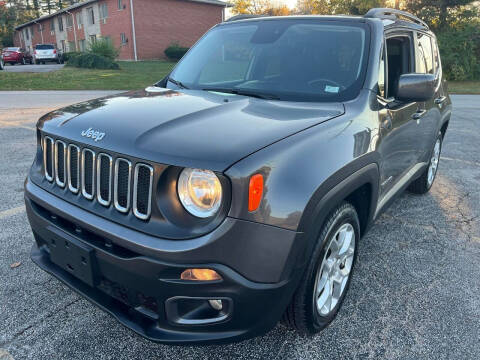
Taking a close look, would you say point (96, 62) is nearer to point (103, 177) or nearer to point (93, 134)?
point (93, 134)

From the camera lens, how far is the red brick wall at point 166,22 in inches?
1313

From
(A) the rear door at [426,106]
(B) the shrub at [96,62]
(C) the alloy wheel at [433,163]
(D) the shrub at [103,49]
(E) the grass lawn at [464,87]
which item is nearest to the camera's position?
(A) the rear door at [426,106]

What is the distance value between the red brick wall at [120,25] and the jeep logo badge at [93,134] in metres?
33.4

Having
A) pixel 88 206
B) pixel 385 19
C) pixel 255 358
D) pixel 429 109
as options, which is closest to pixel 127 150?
pixel 88 206

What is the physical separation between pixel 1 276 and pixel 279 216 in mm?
2249

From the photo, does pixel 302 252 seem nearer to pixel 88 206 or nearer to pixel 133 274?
pixel 133 274

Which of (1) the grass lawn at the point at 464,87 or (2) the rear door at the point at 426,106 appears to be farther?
(1) the grass lawn at the point at 464,87

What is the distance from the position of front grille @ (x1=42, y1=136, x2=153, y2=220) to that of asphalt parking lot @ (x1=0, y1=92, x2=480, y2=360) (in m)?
0.86

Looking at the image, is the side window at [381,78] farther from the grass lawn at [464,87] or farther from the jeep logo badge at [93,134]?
the grass lawn at [464,87]

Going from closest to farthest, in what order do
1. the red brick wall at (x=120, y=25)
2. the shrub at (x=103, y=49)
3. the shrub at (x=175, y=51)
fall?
1. the shrub at (x=103, y=49)
2. the shrub at (x=175, y=51)
3. the red brick wall at (x=120, y=25)

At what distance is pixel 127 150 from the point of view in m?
1.88

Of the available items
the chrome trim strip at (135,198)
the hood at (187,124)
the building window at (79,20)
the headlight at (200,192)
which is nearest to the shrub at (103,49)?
the building window at (79,20)

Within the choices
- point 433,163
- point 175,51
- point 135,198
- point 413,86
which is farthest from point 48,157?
point 175,51

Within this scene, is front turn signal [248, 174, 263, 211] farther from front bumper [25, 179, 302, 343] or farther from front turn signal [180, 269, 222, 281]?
front turn signal [180, 269, 222, 281]
